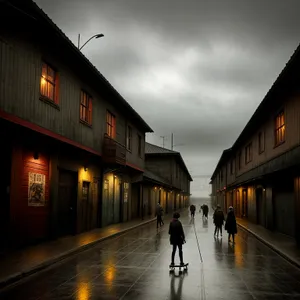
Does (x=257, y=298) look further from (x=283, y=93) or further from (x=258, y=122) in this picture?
(x=258, y=122)

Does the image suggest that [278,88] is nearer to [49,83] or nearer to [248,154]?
[49,83]

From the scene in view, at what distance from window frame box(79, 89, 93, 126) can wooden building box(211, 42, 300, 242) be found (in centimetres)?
898

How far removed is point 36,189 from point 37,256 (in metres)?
3.44

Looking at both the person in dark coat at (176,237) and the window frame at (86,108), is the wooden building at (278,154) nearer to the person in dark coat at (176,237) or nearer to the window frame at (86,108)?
the person in dark coat at (176,237)

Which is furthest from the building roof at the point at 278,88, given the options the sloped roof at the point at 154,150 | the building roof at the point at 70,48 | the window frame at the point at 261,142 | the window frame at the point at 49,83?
the sloped roof at the point at 154,150

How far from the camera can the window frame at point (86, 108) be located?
18763mm

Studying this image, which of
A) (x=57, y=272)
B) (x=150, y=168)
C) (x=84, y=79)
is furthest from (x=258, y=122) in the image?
(x=150, y=168)

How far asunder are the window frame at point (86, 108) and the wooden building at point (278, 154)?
354 inches

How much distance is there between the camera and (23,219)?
13375 mm

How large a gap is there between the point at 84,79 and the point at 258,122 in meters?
12.7

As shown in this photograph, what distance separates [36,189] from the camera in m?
14.5

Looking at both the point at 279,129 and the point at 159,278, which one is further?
the point at 279,129

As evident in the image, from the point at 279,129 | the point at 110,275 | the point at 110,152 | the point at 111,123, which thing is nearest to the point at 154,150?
the point at 111,123

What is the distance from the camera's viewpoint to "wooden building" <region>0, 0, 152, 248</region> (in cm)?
1214
